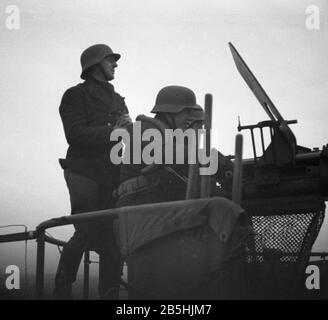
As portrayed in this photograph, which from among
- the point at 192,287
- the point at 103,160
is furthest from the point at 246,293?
the point at 103,160

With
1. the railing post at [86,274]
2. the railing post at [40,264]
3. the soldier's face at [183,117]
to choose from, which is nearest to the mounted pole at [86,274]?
the railing post at [86,274]

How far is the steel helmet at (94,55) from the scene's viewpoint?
5492mm

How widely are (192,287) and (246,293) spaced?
2.36ft

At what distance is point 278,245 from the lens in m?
3.82

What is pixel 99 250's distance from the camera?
4.77 metres

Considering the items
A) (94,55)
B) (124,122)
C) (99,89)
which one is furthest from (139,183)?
(94,55)

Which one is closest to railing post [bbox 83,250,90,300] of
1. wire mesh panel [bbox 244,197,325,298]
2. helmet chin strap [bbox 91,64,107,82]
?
wire mesh panel [bbox 244,197,325,298]

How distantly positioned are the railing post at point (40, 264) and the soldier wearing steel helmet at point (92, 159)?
1.87 ft

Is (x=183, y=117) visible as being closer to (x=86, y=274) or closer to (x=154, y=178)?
(x=154, y=178)

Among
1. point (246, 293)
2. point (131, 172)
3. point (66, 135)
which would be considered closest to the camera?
point (246, 293)

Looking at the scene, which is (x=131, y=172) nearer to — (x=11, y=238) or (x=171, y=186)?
(x=171, y=186)

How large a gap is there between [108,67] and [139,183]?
160 cm

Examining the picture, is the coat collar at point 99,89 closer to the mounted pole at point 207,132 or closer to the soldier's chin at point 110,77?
the soldier's chin at point 110,77
